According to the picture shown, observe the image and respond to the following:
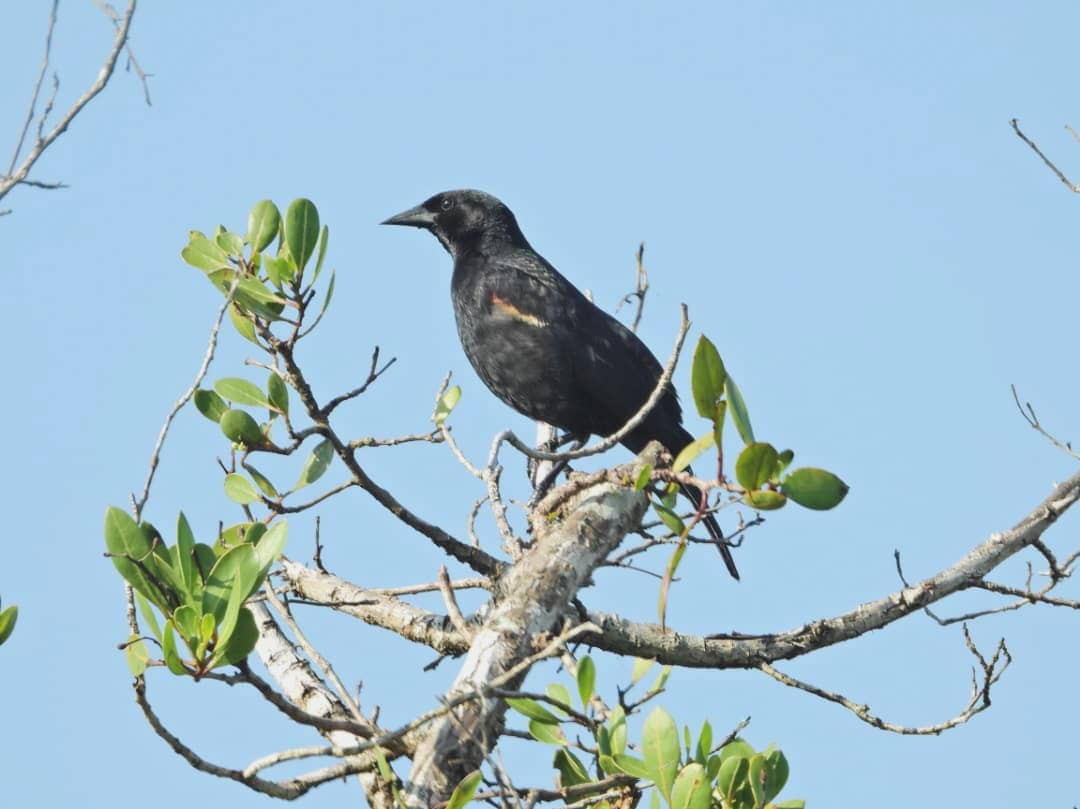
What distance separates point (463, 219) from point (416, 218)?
11.1 inches

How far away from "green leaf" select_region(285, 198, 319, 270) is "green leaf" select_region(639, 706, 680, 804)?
1.30m

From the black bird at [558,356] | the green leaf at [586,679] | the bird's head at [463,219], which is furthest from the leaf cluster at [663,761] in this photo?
the bird's head at [463,219]

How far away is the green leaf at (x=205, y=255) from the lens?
3117 millimetres

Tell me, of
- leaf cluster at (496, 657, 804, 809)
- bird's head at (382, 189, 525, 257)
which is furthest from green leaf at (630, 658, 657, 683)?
bird's head at (382, 189, 525, 257)

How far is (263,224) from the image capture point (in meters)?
3.05

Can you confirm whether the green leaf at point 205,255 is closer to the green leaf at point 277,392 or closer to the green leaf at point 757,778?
the green leaf at point 277,392

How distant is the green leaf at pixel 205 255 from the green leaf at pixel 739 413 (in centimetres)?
137

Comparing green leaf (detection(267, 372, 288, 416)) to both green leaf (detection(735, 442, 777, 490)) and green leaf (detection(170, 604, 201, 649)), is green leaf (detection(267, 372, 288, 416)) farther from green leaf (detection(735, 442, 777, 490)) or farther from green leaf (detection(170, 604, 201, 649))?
green leaf (detection(735, 442, 777, 490))

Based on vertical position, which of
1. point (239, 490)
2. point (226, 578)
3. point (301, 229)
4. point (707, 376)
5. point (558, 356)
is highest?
point (558, 356)

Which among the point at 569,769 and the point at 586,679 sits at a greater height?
the point at 586,679

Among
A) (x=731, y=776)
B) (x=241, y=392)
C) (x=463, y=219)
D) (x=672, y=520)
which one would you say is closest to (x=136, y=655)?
(x=241, y=392)

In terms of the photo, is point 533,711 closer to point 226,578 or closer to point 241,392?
point 226,578

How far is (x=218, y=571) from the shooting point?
2.22 meters

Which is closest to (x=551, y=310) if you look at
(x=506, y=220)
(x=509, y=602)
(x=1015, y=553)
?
(x=506, y=220)
